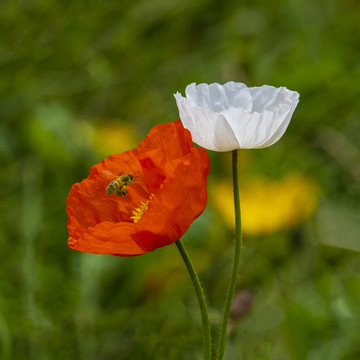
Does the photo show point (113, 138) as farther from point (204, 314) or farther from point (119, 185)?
point (204, 314)

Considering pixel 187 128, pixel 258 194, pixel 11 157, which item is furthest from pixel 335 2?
pixel 187 128

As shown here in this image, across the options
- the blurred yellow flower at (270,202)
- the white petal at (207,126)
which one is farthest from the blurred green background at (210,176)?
the white petal at (207,126)

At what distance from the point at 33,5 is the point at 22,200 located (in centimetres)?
59

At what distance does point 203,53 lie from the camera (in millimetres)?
2066

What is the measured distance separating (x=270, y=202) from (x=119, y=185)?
93 cm

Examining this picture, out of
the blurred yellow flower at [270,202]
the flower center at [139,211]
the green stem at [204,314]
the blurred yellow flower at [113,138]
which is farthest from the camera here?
the blurred yellow flower at [113,138]

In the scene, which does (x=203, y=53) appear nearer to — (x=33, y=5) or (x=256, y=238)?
(x=33, y=5)

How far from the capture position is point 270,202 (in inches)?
57.7

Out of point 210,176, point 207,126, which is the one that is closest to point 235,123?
point 207,126

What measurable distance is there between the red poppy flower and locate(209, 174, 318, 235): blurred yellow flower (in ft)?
2.62

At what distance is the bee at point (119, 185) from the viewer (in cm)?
57

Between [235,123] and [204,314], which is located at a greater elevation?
[235,123]

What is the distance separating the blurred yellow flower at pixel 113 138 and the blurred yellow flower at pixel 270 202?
28 cm

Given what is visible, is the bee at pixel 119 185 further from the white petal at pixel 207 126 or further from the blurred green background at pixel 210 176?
the blurred green background at pixel 210 176
